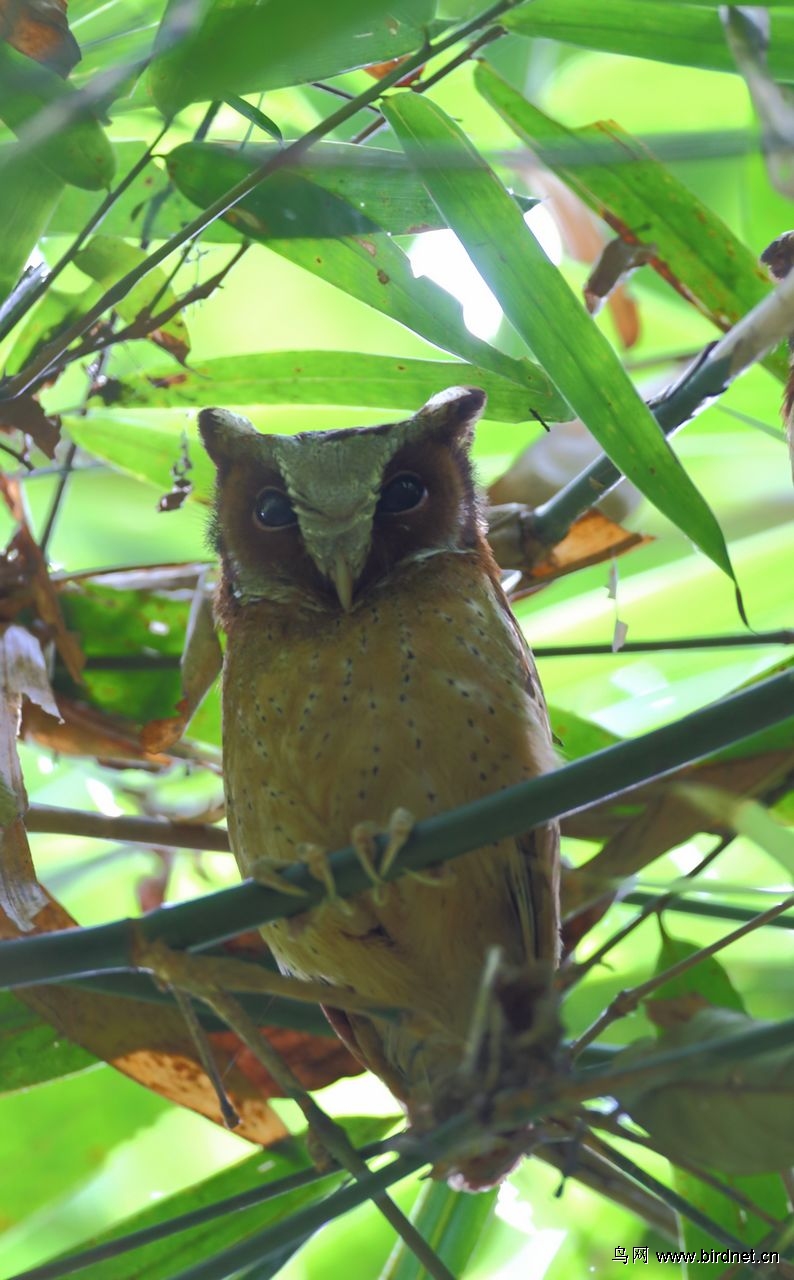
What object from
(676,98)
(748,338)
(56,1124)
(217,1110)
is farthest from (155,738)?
(676,98)

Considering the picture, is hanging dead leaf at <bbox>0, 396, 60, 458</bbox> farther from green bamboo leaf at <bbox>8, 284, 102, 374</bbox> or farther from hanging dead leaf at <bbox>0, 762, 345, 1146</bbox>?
hanging dead leaf at <bbox>0, 762, 345, 1146</bbox>

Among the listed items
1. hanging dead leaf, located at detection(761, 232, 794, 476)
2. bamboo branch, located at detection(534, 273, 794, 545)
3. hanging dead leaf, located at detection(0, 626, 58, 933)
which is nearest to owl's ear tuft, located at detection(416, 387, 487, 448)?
bamboo branch, located at detection(534, 273, 794, 545)

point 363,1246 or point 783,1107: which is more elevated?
point 363,1246

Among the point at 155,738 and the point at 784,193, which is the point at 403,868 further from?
the point at 155,738

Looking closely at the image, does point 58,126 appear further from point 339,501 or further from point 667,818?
point 667,818

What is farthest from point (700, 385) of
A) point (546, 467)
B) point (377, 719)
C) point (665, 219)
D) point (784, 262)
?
point (546, 467)
